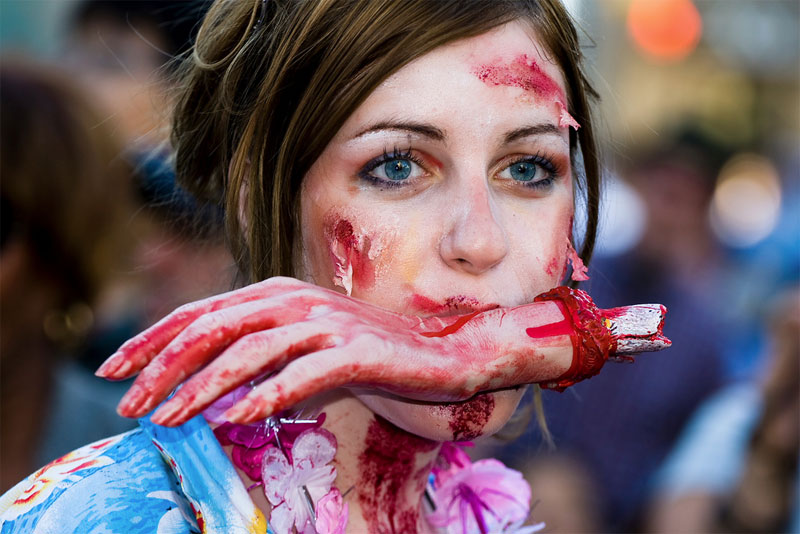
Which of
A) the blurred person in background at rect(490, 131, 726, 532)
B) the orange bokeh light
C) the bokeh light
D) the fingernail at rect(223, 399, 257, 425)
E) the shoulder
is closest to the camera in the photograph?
the fingernail at rect(223, 399, 257, 425)

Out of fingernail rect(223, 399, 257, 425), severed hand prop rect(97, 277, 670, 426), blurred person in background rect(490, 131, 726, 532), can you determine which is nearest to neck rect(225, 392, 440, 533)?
severed hand prop rect(97, 277, 670, 426)

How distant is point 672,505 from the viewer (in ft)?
11.3

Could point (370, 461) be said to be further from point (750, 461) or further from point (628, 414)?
point (628, 414)

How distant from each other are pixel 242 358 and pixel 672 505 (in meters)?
2.73

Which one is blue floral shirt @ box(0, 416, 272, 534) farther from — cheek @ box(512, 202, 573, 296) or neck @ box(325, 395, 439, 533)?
cheek @ box(512, 202, 573, 296)

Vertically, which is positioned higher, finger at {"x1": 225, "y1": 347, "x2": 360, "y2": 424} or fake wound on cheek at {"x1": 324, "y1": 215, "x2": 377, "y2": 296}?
fake wound on cheek at {"x1": 324, "y1": 215, "x2": 377, "y2": 296}

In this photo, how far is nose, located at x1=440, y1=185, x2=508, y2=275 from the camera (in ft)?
4.68

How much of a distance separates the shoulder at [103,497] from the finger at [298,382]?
365 millimetres

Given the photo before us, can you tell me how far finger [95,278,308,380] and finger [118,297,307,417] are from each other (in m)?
0.02

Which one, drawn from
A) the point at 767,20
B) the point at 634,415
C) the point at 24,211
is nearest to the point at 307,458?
the point at 24,211

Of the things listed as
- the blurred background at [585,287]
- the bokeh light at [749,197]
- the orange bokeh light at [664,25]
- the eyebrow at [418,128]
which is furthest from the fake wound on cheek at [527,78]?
the orange bokeh light at [664,25]

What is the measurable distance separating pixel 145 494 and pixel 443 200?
65 cm

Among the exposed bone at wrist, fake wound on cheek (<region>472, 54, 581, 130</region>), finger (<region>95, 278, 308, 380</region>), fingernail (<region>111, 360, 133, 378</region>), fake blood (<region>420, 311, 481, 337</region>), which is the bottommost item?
the exposed bone at wrist

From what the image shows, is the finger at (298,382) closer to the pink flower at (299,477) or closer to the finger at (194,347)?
the finger at (194,347)
